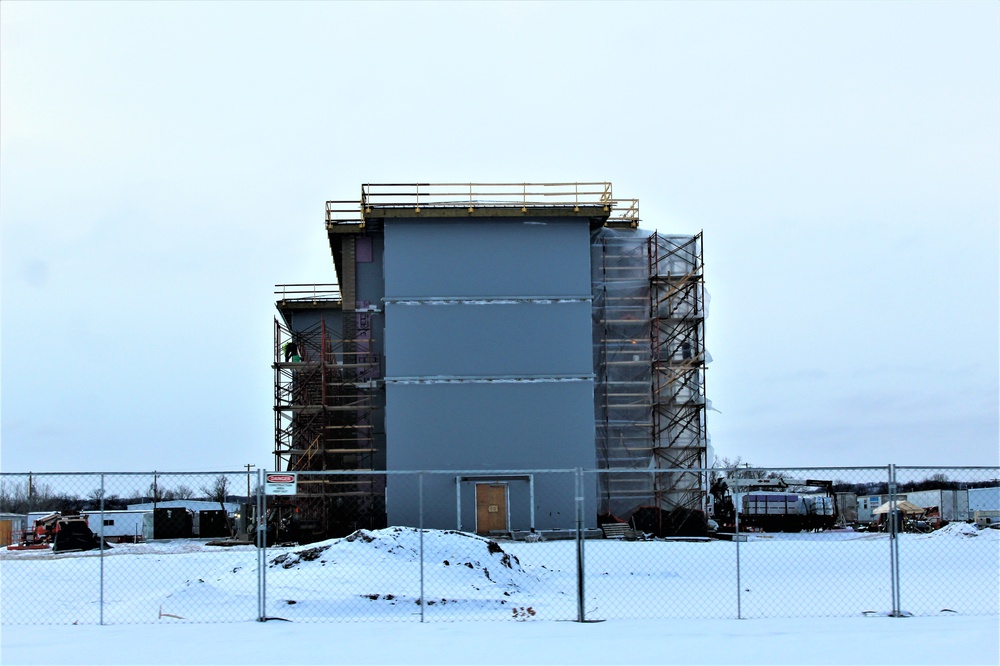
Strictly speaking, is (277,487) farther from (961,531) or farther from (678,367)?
(678,367)

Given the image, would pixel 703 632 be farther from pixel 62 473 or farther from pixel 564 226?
pixel 564 226

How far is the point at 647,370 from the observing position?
41375 mm

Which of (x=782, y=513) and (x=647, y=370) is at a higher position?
(x=647, y=370)

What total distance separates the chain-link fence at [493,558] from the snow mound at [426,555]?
0.07m

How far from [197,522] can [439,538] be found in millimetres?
25451

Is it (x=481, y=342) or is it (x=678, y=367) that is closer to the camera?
(x=481, y=342)

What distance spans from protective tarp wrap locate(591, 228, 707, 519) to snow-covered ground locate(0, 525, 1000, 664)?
36.6 ft

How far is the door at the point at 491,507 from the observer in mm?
37562

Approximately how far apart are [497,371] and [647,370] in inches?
290

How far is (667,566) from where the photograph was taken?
24.0 metres

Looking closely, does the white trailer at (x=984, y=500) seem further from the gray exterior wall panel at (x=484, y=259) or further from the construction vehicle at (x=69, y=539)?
the construction vehicle at (x=69, y=539)

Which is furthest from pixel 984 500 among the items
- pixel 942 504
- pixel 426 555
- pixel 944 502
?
pixel 426 555

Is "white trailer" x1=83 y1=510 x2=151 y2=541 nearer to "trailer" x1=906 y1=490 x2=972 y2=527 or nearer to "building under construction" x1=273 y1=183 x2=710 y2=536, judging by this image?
"building under construction" x1=273 y1=183 x2=710 y2=536

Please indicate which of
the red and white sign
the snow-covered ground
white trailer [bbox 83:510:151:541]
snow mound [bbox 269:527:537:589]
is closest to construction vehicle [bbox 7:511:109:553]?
white trailer [bbox 83:510:151:541]
